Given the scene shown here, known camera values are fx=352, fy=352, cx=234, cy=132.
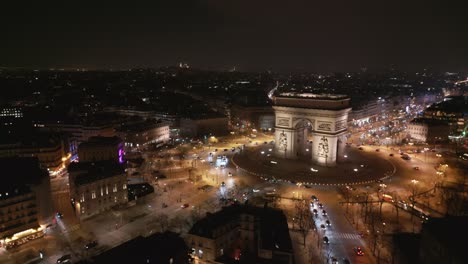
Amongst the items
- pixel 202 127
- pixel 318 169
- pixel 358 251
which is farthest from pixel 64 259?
pixel 202 127

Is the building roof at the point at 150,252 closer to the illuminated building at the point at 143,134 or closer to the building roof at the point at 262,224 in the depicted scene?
the building roof at the point at 262,224

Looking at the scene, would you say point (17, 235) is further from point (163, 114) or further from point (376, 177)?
point (163, 114)

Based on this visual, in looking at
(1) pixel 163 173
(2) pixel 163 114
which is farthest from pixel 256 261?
(2) pixel 163 114

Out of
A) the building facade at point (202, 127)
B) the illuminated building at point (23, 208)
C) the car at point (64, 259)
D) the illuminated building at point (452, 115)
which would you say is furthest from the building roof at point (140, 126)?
the illuminated building at point (452, 115)

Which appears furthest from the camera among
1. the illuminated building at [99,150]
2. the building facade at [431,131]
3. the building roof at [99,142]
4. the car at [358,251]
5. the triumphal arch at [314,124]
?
the building facade at [431,131]

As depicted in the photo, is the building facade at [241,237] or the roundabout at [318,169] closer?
the building facade at [241,237]

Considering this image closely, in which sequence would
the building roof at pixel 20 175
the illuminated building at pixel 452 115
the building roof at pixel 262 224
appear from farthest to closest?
the illuminated building at pixel 452 115, the building roof at pixel 20 175, the building roof at pixel 262 224
